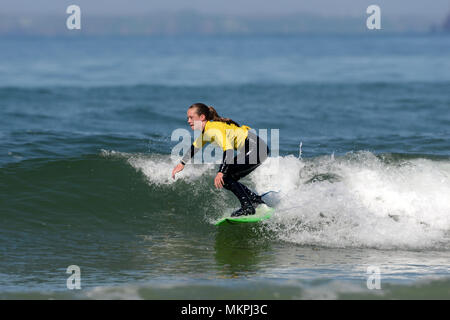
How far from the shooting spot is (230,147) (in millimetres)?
7367

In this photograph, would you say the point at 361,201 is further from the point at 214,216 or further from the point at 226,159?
the point at 226,159

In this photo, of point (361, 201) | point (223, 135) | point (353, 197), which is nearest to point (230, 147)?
point (223, 135)

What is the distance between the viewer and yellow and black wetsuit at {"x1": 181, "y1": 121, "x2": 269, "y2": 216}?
24.6 ft

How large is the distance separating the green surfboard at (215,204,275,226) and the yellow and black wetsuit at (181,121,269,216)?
2.6 inches

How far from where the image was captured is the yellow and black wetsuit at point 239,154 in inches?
295

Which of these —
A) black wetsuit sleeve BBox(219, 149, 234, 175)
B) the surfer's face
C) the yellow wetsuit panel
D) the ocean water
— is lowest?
the ocean water

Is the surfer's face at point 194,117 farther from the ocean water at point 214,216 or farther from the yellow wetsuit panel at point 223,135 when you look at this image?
the ocean water at point 214,216

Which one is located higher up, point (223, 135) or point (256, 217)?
point (223, 135)

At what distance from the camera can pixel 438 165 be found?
11.5 metres

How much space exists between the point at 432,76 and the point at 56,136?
27.4 meters

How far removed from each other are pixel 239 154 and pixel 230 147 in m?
0.53

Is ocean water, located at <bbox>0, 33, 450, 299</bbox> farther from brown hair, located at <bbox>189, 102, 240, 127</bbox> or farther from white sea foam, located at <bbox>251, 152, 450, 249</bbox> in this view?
brown hair, located at <bbox>189, 102, 240, 127</bbox>

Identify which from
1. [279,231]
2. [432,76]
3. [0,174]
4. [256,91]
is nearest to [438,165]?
[279,231]

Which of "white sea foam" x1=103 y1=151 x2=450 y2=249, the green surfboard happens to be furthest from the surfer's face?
"white sea foam" x1=103 y1=151 x2=450 y2=249
